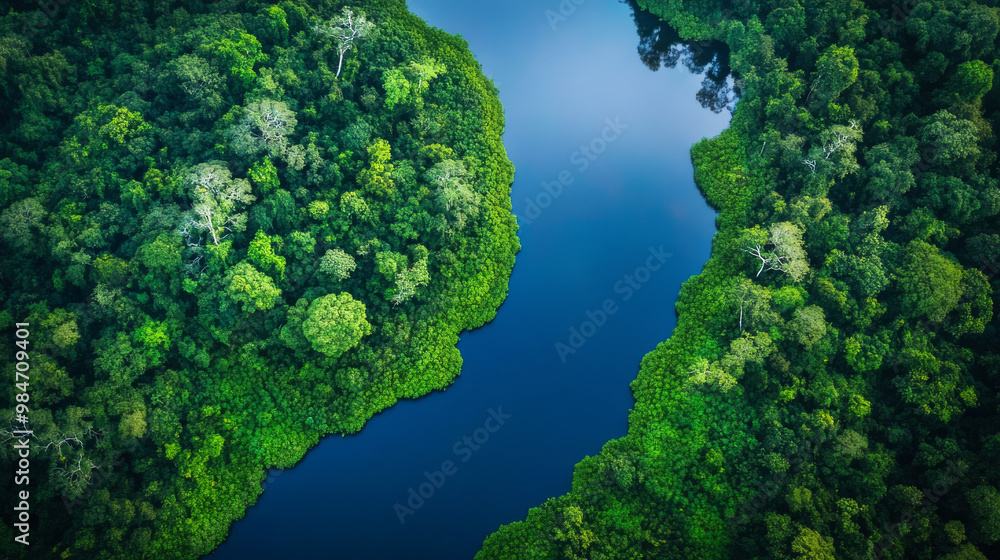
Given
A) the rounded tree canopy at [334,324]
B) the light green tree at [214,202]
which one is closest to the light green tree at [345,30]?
the light green tree at [214,202]

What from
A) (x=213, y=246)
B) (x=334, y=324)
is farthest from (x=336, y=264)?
(x=213, y=246)

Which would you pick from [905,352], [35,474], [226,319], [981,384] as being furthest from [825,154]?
[35,474]

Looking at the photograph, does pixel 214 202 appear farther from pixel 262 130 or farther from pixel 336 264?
pixel 336 264

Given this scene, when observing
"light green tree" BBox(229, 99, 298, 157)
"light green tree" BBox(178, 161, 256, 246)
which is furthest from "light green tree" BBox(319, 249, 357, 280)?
"light green tree" BBox(229, 99, 298, 157)

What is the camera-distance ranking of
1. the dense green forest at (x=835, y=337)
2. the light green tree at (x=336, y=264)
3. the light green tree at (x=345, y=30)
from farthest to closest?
the light green tree at (x=345, y=30) < the light green tree at (x=336, y=264) < the dense green forest at (x=835, y=337)

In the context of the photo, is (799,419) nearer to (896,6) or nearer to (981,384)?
(981,384)

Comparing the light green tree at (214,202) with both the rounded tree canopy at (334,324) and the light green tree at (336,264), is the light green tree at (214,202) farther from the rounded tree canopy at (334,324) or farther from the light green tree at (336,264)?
the rounded tree canopy at (334,324)

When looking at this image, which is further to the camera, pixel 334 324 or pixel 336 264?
pixel 336 264
